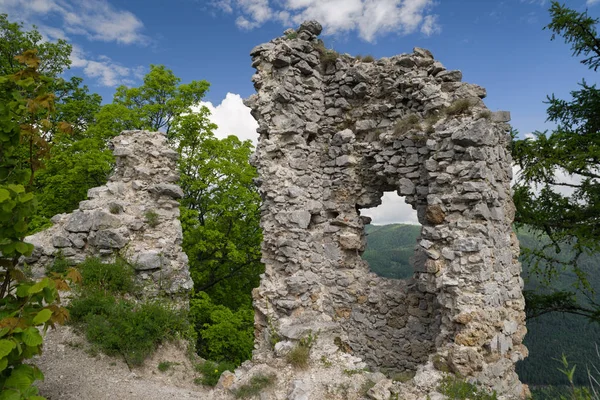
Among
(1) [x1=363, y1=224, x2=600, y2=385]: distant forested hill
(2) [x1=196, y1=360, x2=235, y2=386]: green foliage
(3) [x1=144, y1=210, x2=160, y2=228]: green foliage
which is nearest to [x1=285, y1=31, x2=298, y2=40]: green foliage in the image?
(3) [x1=144, y1=210, x2=160, y2=228]: green foliage

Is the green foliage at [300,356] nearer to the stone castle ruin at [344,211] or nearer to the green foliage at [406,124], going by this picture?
the stone castle ruin at [344,211]

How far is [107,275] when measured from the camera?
6699mm

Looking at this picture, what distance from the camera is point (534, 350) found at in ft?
108

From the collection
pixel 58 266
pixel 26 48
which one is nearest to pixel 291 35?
pixel 58 266

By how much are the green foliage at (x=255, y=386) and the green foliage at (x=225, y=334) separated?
5.21m

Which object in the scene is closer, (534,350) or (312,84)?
(312,84)

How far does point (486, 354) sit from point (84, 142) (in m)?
13.2

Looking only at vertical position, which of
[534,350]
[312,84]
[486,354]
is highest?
[312,84]

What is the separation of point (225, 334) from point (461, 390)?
7313 millimetres

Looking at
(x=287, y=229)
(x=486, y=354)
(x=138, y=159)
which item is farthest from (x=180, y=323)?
(x=486, y=354)

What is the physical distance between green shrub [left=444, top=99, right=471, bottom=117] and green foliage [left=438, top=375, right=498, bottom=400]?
426cm

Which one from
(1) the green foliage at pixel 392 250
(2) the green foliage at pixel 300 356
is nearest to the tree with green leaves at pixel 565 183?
(2) the green foliage at pixel 300 356

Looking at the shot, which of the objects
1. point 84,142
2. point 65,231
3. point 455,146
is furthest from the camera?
point 84,142

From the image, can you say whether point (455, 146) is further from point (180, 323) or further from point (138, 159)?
point (138, 159)
